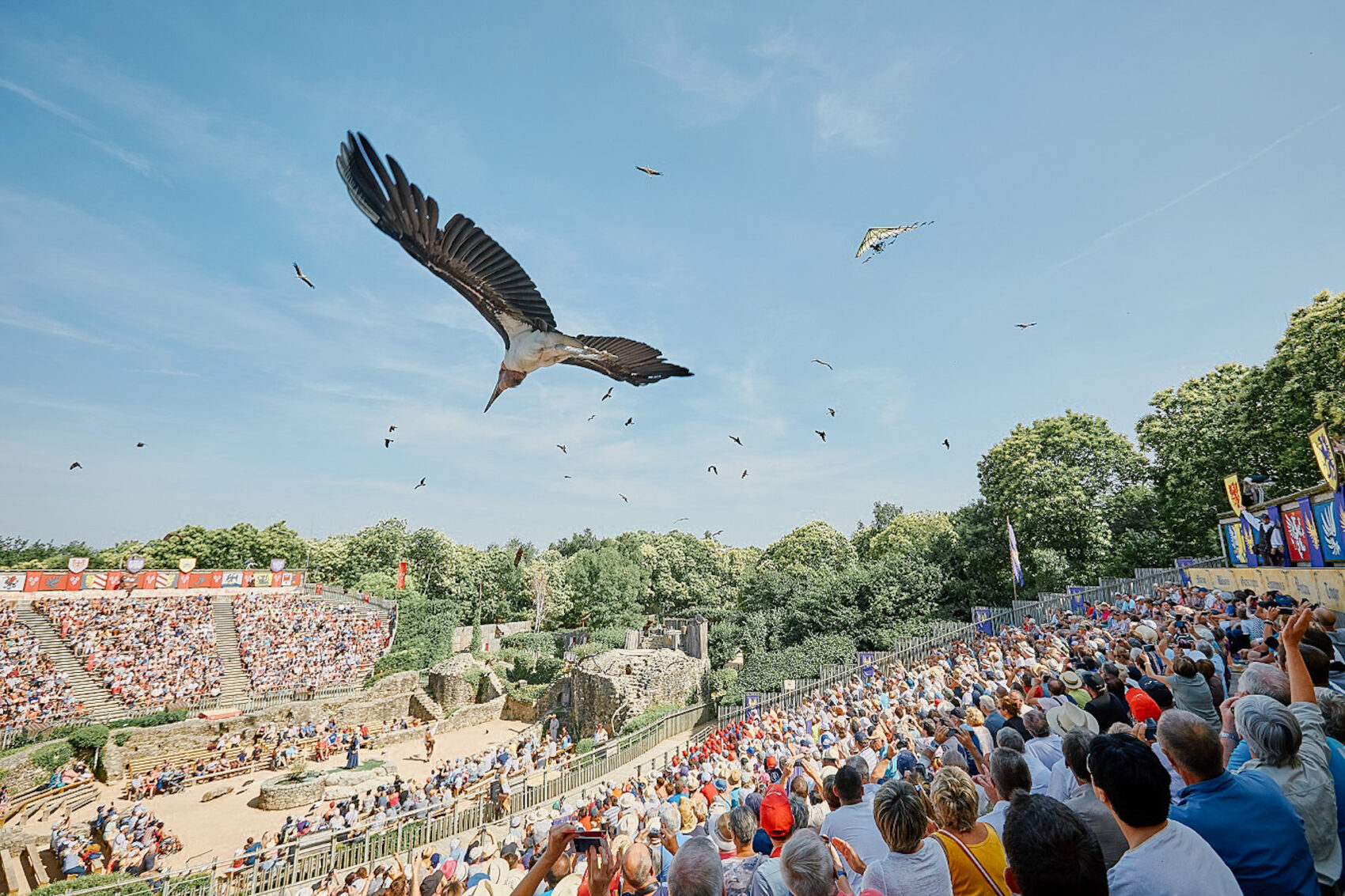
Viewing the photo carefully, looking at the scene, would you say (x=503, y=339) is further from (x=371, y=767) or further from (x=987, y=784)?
(x=371, y=767)

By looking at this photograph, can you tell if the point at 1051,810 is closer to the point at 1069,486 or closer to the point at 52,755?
the point at 52,755

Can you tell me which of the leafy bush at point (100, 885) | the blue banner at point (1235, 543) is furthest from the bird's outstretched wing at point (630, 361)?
the blue banner at point (1235, 543)

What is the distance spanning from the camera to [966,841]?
253 cm

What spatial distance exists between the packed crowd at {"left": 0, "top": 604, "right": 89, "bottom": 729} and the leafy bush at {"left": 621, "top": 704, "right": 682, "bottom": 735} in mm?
19365

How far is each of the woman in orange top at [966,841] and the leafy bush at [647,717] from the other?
60.0 ft

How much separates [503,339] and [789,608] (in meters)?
24.4

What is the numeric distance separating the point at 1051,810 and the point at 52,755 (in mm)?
26850

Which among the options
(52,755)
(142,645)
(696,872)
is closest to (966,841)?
(696,872)

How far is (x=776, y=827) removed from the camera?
3.55 metres

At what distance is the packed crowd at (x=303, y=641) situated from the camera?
27.9 meters

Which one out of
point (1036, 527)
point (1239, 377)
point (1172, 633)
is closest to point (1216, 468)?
point (1239, 377)

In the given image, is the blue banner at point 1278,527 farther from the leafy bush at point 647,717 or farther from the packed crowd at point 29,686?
the packed crowd at point 29,686

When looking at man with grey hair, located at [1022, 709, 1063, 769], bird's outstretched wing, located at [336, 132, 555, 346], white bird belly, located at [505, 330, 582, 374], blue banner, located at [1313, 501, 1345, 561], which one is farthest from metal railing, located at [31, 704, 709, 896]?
blue banner, located at [1313, 501, 1345, 561]

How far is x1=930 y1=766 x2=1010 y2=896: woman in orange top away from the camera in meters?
2.40
